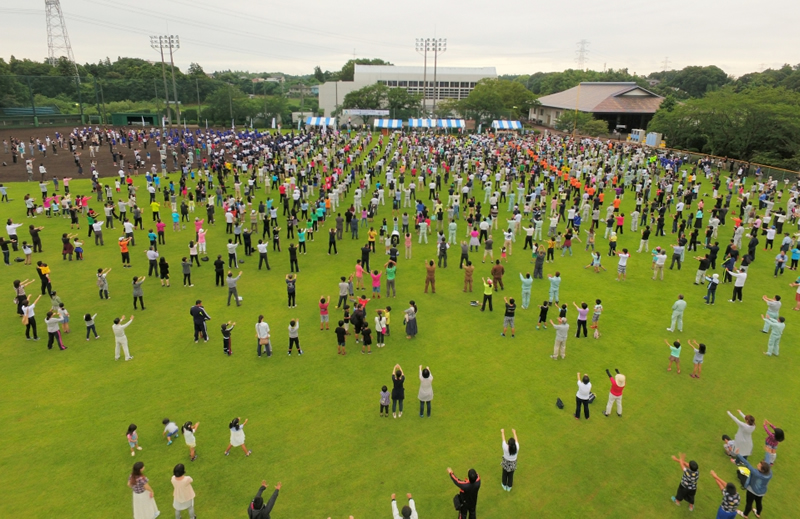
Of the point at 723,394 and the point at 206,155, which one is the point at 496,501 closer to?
the point at 723,394

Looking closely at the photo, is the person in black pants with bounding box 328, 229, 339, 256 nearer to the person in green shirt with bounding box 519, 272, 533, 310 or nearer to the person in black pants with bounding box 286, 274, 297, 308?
the person in black pants with bounding box 286, 274, 297, 308

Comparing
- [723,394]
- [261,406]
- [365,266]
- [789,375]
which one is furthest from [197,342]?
[789,375]

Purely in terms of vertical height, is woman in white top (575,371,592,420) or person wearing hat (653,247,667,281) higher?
person wearing hat (653,247,667,281)

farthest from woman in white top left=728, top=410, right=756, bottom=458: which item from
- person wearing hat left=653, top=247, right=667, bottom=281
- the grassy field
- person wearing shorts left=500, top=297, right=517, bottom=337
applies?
person wearing hat left=653, top=247, right=667, bottom=281

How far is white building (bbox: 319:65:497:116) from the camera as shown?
316 feet

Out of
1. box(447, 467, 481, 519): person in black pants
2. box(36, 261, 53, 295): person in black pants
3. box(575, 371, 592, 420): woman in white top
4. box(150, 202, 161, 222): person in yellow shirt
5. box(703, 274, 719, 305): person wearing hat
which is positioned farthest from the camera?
box(150, 202, 161, 222): person in yellow shirt

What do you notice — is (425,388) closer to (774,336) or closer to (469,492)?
(469,492)

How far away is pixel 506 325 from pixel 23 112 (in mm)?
69616

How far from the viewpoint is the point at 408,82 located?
326ft

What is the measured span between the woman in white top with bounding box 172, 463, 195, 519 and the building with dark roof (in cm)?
7346

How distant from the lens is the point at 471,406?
426 inches

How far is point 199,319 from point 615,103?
237 ft

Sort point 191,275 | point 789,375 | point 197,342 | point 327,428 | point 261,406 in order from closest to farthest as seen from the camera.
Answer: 1. point 327,428
2. point 261,406
3. point 789,375
4. point 197,342
5. point 191,275

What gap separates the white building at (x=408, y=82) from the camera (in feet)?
316
